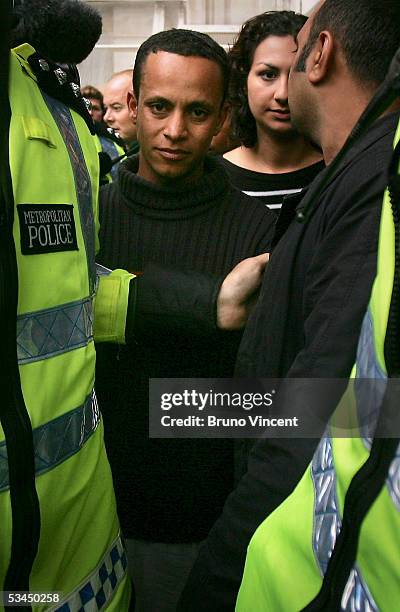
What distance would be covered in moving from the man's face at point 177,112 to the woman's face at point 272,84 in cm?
52

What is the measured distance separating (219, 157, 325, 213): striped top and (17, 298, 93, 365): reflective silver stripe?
3.61ft

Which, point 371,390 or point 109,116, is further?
point 109,116

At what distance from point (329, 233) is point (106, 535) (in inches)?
18.5

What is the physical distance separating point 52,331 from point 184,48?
2.71ft

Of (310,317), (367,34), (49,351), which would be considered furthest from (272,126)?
(49,351)

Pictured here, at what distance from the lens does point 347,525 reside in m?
0.46

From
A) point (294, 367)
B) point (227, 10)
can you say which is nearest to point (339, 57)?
point (294, 367)

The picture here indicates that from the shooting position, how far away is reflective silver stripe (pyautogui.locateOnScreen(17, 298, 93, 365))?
0.74 meters

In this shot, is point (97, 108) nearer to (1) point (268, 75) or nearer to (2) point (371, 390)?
(1) point (268, 75)

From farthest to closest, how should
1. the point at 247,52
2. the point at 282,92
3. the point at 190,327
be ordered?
the point at 247,52 → the point at 282,92 → the point at 190,327

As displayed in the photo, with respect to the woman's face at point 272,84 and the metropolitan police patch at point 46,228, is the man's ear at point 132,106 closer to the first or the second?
the woman's face at point 272,84

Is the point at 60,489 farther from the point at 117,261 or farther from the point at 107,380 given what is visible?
the point at 117,261

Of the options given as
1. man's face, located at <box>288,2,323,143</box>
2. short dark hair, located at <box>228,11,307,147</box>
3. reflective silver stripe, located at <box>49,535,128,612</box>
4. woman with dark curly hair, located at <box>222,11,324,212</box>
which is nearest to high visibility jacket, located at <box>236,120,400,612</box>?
reflective silver stripe, located at <box>49,535,128,612</box>

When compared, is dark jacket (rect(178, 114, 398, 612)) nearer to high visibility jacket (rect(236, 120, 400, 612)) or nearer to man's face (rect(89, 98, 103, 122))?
high visibility jacket (rect(236, 120, 400, 612))
